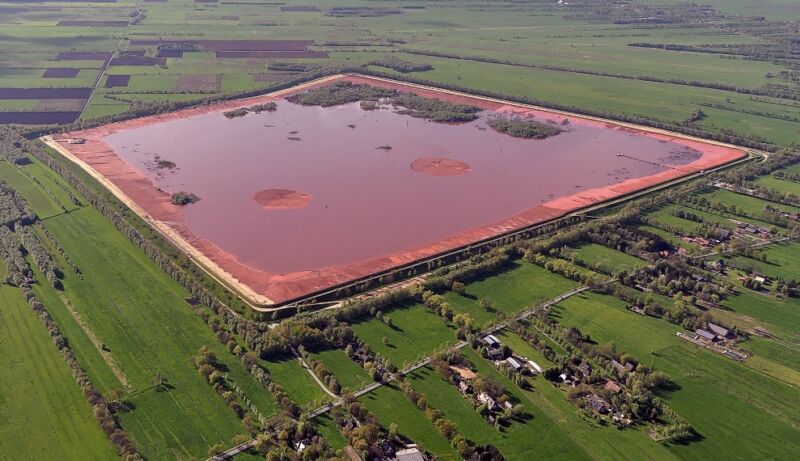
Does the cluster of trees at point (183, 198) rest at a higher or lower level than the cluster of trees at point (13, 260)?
higher

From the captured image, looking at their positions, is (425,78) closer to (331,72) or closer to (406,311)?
(331,72)

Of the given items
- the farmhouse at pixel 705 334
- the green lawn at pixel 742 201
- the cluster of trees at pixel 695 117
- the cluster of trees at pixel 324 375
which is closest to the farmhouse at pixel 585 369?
the farmhouse at pixel 705 334

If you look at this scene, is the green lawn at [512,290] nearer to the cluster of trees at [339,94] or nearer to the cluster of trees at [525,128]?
the cluster of trees at [525,128]

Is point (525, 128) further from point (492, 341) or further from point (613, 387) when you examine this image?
point (613, 387)

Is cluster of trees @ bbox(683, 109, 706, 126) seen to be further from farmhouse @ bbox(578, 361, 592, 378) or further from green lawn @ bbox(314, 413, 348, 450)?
green lawn @ bbox(314, 413, 348, 450)

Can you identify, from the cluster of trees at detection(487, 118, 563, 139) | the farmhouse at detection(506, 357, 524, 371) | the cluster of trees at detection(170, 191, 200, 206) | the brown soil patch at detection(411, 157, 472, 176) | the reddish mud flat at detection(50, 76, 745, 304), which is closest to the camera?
the farmhouse at detection(506, 357, 524, 371)

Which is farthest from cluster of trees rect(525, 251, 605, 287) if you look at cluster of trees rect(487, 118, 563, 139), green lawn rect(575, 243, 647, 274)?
cluster of trees rect(487, 118, 563, 139)
